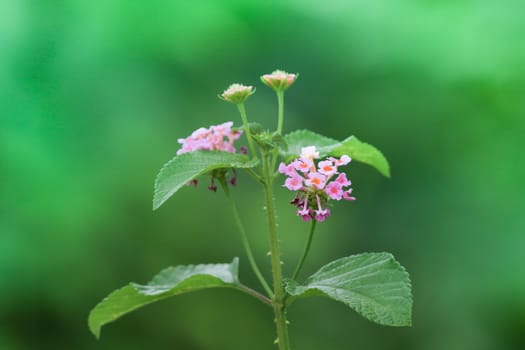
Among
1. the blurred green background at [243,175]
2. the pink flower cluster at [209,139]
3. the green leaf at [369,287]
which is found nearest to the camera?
the green leaf at [369,287]

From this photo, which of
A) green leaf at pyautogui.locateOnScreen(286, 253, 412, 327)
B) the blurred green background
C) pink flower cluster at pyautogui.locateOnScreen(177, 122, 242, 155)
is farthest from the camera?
the blurred green background

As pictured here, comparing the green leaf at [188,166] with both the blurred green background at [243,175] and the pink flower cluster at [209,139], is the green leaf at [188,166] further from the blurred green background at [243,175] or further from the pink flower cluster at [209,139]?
the blurred green background at [243,175]

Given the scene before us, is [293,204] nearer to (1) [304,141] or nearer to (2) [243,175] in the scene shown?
(1) [304,141]

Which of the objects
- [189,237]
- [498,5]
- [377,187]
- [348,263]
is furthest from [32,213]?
[498,5]

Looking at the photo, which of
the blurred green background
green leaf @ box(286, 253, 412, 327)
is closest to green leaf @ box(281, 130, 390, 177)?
green leaf @ box(286, 253, 412, 327)

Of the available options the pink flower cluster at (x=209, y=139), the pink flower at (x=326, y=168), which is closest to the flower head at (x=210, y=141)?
the pink flower cluster at (x=209, y=139)

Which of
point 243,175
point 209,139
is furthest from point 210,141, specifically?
point 243,175

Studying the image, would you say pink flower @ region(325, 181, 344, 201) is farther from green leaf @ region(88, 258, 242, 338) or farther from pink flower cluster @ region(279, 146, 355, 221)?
green leaf @ region(88, 258, 242, 338)

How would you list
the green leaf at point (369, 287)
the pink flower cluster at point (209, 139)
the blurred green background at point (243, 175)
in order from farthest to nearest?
the blurred green background at point (243, 175) → the pink flower cluster at point (209, 139) → the green leaf at point (369, 287)
